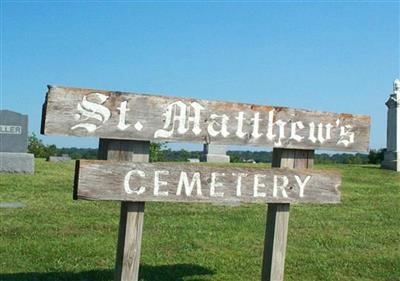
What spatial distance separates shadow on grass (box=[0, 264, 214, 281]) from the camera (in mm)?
5348

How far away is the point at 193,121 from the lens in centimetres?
442

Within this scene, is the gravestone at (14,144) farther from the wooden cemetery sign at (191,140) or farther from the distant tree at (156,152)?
the wooden cemetery sign at (191,140)

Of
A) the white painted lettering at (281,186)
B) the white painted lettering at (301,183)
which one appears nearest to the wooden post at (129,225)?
the white painted lettering at (281,186)

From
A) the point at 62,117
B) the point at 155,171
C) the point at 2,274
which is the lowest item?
the point at 2,274

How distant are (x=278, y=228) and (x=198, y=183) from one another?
94 centimetres

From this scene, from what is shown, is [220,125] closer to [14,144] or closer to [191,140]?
[191,140]

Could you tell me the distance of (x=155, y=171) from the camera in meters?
4.27

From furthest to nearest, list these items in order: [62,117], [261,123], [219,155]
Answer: [219,155]
[261,123]
[62,117]

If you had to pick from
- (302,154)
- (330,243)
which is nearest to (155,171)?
(302,154)

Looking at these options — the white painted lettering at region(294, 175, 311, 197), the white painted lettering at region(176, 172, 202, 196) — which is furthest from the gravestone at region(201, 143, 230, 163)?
the white painted lettering at region(176, 172, 202, 196)

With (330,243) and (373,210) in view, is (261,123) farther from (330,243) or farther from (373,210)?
(373,210)

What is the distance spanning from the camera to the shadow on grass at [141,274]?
17.5 feet

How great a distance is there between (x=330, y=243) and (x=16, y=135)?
10.5 m

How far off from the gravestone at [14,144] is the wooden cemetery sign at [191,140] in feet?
36.9
